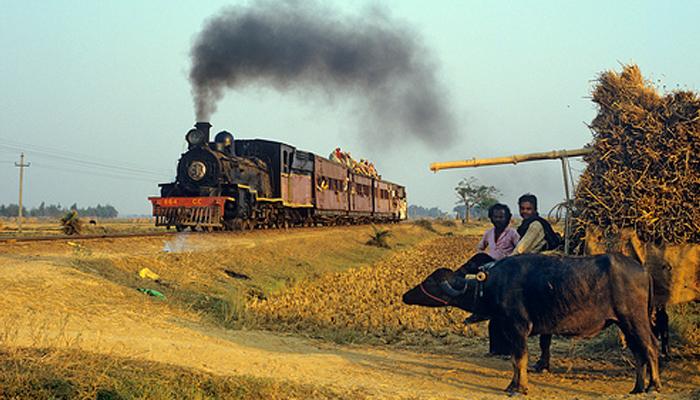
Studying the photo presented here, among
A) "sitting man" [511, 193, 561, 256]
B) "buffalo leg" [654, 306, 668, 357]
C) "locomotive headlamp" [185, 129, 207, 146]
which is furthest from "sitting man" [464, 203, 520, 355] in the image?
"locomotive headlamp" [185, 129, 207, 146]

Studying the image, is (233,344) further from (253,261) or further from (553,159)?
(253,261)

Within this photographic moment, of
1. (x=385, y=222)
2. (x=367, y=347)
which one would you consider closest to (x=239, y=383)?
(x=367, y=347)

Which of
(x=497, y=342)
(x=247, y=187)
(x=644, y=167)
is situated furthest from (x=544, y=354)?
(x=247, y=187)

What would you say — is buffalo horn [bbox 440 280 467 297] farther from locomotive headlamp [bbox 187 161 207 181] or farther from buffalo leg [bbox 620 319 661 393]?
locomotive headlamp [bbox 187 161 207 181]

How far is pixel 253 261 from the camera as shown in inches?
710

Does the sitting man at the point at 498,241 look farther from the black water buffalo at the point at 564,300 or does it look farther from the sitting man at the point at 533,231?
the black water buffalo at the point at 564,300

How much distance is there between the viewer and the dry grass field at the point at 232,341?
19.8 feet

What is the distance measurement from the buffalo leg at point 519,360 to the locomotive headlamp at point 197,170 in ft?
56.7

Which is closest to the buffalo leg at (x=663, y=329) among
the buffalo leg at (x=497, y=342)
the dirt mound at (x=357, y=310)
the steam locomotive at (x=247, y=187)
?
the buffalo leg at (x=497, y=342)

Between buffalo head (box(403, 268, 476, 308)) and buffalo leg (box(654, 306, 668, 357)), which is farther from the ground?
buffalo head (box(403, 268, 476, 308))

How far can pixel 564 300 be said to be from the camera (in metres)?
6.82

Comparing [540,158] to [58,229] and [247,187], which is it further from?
[58,229]

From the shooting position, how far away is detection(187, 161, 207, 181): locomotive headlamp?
22.6 metres

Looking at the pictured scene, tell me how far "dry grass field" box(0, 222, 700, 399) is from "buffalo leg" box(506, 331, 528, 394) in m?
0.24
